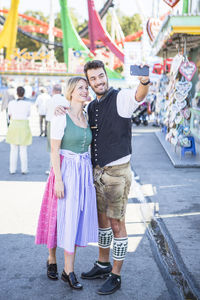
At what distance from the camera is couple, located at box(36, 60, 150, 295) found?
131 inches

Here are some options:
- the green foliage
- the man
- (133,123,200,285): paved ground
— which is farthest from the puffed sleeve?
the green foliage

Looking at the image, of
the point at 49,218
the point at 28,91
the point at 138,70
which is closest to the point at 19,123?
the point at 49,218

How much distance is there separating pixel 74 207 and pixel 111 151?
575 millimetres

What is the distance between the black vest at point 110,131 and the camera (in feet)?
10.8

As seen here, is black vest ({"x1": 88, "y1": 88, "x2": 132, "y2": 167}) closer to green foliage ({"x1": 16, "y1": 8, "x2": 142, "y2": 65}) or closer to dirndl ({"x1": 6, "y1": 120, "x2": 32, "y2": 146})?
dirndl ({"x1": 6, "y1": 120, "x2": 32, "y2": 146})

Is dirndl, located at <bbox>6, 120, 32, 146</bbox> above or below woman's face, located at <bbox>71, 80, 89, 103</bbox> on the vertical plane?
below

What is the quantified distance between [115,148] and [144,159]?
6.93 meters

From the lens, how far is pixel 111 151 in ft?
11.0

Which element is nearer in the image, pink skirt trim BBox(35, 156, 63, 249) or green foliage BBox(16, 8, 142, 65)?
pink skirt trim BBox(35, 156, 63, 249)

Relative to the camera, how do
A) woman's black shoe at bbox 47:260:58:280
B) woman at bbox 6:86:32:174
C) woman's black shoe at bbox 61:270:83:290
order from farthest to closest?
woman at bbox 6:86:32:174 < woman's black shoe at bbox 47:260:58:280 < woman's black shoe at bbox 61:270:83:290

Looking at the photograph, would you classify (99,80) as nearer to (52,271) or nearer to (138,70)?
(138,70)

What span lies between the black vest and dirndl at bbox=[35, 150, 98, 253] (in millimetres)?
178

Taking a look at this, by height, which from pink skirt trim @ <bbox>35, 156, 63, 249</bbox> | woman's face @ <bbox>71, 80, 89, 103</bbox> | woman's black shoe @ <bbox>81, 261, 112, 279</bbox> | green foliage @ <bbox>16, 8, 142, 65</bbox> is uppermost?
green foliage @ <bbox>16, 8, 142, 65</bbox>

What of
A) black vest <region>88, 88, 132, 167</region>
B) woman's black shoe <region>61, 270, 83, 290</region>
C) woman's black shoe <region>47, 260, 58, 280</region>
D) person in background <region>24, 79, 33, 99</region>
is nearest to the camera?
black vest <region>88, 88, 132, 167</region>
